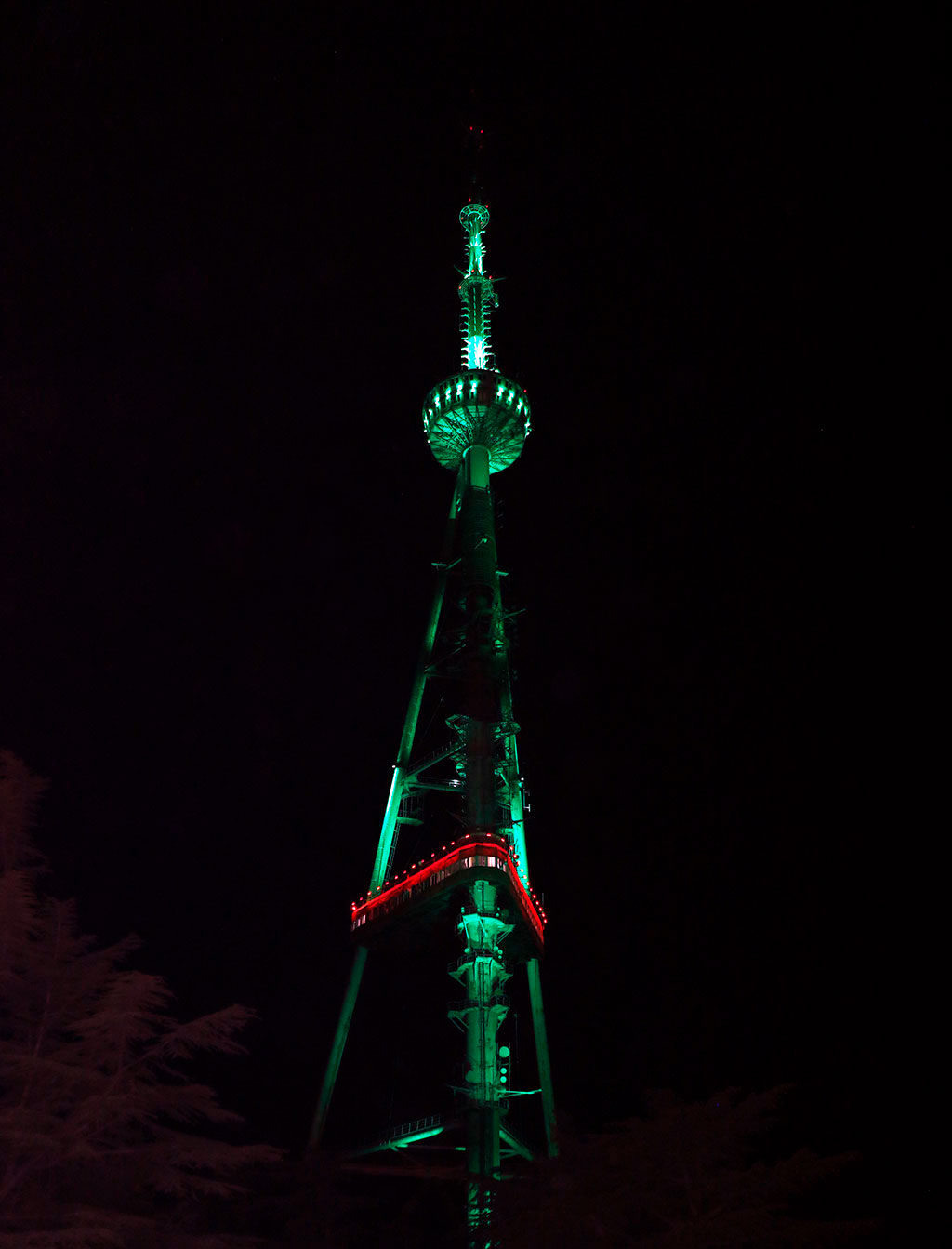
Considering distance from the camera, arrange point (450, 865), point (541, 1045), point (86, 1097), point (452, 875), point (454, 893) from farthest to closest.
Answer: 1. point (541, 1045)
2. point (454, 893)
3. point (450, 865)
4. point (452, 875)
5. point (86, 1097)

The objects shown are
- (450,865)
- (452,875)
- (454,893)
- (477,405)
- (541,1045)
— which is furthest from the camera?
(477,405)

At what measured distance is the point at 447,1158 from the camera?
52.8 metres

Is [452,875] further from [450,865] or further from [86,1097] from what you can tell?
[86,1097]

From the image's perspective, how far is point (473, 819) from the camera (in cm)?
5162

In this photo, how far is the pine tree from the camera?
921 cm

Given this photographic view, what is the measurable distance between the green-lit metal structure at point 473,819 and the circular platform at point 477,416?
8 centimetres

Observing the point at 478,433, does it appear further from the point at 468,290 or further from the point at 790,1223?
the point at 790,1223

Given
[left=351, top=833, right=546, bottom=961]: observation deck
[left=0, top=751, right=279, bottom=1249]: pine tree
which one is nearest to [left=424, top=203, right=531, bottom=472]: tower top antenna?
[left=351, top=833, right=546, bottom=961]: observation deck

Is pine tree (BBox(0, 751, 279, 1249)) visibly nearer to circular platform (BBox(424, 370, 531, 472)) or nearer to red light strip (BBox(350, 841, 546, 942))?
red light strip (BBox(350, 841, 546, 942))

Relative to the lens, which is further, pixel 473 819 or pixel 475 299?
pixel 475 299

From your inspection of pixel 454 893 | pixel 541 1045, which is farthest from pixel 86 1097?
pixel 541 1045

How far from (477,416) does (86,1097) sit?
196 feet

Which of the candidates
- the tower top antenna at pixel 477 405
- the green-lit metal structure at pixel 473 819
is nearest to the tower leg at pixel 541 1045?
the green-lit metal structure at pixel 473 819

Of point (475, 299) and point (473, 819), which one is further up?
point (475, 299)
